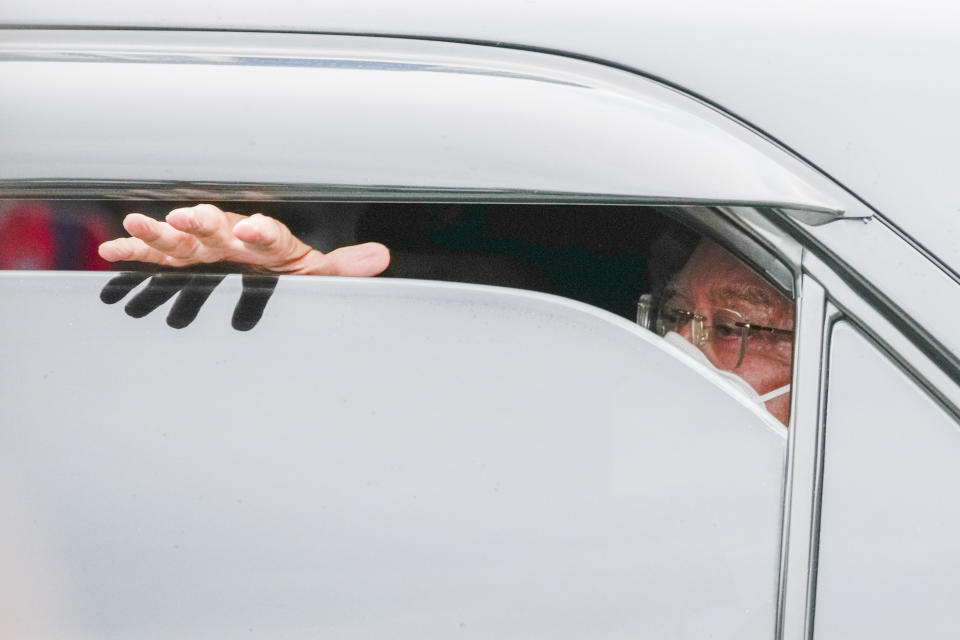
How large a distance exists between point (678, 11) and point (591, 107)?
0.18m

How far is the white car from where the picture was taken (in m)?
1.00

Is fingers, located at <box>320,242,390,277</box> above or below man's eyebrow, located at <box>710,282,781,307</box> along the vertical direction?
below

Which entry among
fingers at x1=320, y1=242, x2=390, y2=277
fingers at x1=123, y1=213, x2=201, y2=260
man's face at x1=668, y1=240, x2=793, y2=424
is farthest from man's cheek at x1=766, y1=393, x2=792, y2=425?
fingers at x1=123, y1=213, x2=201, y2=260

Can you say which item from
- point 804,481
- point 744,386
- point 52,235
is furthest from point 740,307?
point 52,235

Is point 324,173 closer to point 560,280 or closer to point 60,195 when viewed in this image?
point 60,195

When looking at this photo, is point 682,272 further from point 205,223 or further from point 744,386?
point 205,223

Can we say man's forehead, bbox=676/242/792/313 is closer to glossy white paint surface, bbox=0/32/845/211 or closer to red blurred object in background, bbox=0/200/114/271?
glossy white paint surface, bbox=0/32/845/211

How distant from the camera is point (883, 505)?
998 mm

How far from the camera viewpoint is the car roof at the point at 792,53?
101 cm

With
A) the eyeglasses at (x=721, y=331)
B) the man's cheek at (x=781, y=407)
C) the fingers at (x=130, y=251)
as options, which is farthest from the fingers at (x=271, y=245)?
the man's cheek at (x=781, y=407)

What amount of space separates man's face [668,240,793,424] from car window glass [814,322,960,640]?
3.1 inches

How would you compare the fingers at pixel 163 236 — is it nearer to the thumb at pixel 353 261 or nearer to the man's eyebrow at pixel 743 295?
the thumb at pixel 353 261

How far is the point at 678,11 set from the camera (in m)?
1.04

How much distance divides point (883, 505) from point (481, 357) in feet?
1.71
